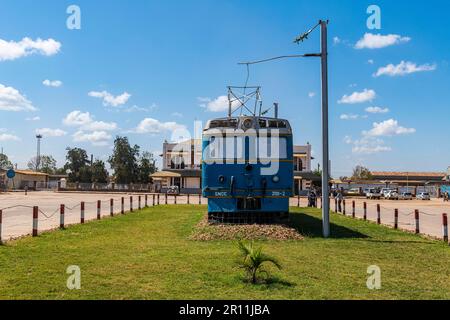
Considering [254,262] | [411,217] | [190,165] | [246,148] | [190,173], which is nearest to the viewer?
[254,262]

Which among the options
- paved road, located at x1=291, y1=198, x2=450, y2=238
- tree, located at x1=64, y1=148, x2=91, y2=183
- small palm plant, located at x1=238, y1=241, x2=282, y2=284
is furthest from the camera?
tree, located at x1=64, y1=148, x2=91, y2=183

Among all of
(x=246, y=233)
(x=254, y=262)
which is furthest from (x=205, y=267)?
(x=246, y=233)

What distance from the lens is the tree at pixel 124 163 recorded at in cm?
8419

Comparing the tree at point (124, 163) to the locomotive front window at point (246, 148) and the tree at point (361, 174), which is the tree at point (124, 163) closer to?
the tree at point (361, 174)

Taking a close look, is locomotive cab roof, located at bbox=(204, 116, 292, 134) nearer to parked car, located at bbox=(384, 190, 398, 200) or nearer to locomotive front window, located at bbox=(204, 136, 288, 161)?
locomotive front window, located at bbox=(204, 136, 288, 161)

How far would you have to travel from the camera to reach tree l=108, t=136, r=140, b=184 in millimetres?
84188

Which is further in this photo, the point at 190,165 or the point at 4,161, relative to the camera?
the point at 4,161

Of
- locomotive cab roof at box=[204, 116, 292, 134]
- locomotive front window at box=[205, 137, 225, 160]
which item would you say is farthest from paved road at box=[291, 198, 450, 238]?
locomotive front window at box=[205, 137, 225, 160]

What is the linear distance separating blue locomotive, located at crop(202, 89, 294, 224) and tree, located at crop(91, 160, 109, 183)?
3121 inches

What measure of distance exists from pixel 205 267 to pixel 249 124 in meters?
6.87

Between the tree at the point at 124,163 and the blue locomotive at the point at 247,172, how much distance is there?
72.9 m

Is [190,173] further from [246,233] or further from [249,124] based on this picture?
[246,233]

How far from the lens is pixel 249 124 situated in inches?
547
